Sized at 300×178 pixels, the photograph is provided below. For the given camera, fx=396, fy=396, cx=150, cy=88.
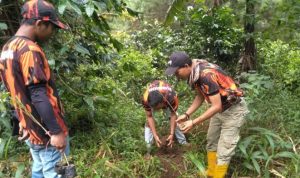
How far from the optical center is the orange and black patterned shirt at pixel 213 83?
3898 mm

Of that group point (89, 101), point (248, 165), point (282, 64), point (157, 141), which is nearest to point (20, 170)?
point (89, 101)

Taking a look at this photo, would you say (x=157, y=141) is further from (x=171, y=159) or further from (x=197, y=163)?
(x=197, y=163)

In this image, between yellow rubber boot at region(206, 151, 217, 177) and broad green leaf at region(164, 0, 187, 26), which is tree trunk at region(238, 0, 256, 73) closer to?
broad green leaf at region(164, 0, 187, 26)

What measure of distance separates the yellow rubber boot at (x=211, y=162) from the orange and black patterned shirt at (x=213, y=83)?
680 millimetres

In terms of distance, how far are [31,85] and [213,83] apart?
1799 millimetres

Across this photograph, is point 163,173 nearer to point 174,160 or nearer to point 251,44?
point 174,160

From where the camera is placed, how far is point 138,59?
27.7 feet

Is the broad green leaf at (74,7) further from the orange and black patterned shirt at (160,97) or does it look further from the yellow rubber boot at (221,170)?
the yellow rubber boot at (221,170)

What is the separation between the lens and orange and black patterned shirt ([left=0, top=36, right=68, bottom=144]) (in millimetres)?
2846

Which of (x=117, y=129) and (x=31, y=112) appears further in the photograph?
(x=117, y=129)

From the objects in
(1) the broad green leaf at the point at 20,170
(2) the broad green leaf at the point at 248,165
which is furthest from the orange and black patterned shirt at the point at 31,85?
(2) the broad green leaf at the point at 248,165

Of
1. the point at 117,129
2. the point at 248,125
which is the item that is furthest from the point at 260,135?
the point at 117,129

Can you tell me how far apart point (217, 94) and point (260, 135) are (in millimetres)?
1376

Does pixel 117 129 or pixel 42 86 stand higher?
pixel 42 86
